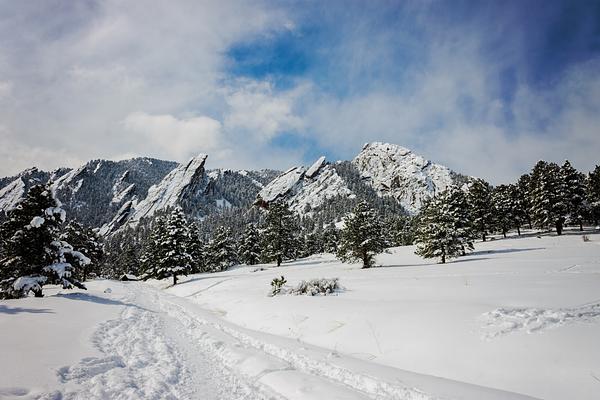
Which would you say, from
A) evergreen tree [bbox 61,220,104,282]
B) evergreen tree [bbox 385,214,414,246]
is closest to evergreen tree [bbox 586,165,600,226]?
evergreen tree [bbox 385,214,414,246]

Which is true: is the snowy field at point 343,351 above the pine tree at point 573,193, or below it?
below

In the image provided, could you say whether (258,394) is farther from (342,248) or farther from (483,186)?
(483,186)

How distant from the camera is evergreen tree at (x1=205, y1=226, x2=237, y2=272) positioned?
223 ft

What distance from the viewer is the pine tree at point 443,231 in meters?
36.0

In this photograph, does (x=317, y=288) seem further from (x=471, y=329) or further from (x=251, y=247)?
(x=251, y=247)

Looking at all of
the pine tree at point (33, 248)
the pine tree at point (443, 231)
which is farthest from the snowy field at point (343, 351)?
the pine tree at point (443, 231)

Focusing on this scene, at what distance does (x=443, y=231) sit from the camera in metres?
36.2

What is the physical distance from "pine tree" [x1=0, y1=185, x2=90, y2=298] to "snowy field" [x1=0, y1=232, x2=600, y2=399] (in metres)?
6.58

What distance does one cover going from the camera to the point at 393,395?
707 cm

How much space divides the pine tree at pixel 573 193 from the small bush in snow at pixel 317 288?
52258 millimetres

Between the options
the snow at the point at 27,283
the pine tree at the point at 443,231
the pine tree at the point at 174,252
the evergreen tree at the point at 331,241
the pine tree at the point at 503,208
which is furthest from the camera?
the evergreen tree at the point at 331,241

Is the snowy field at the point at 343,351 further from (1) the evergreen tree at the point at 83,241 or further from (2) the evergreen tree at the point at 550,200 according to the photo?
(1) the evergreen tree at the point at 83,241

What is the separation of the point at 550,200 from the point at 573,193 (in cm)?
450

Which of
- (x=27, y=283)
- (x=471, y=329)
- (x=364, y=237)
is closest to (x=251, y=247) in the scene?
(x=364, y=237)
